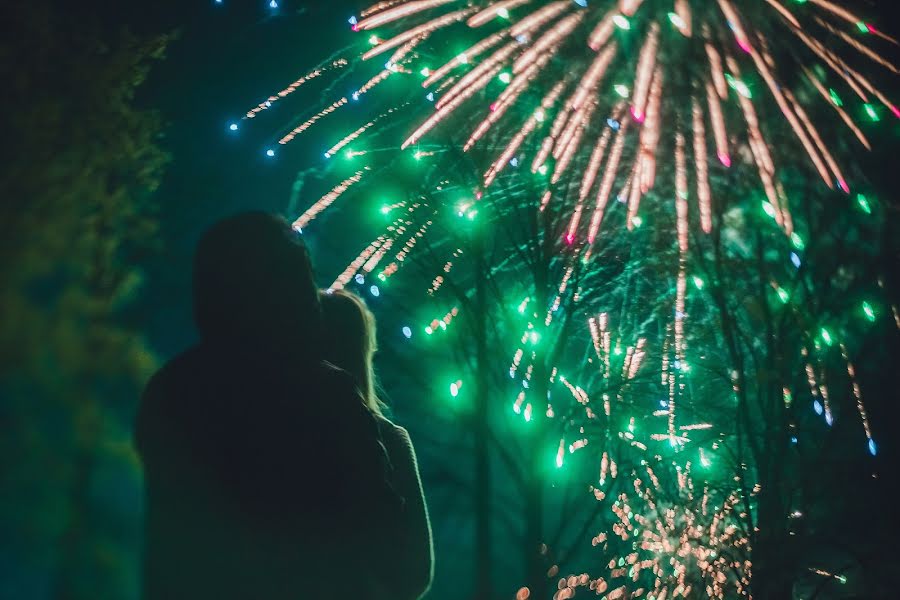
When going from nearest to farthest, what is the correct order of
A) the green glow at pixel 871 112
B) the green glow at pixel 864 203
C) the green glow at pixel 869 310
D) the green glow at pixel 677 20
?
the green glow at pixel 677 20, the green glow at pixel 871 112, the green glow at pixel 864 203, the green glow at pixel 869 310

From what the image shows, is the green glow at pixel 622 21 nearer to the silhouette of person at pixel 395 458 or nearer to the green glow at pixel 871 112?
the green glow at pixel 871 112

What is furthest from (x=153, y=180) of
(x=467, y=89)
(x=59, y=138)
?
(x=467, y=89)

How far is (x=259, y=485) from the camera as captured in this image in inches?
63.1

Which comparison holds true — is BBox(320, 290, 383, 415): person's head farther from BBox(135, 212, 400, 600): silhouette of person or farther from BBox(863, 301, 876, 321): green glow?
BBox(863, 301, 876, 321): green glow

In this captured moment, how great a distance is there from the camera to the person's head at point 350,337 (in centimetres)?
208

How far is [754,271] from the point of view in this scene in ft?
35.2

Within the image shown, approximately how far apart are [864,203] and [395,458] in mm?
9285

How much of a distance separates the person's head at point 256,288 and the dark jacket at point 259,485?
7cm

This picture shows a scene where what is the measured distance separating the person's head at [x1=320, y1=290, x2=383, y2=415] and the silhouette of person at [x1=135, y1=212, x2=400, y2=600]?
0.95ft

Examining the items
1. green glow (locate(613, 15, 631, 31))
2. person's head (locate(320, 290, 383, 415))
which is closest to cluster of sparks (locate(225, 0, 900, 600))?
green glow (locate(613, 15, 631, 31))

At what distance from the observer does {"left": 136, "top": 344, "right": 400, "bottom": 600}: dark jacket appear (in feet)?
5.22

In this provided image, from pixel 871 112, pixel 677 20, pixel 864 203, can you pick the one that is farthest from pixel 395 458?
pixel 864 203

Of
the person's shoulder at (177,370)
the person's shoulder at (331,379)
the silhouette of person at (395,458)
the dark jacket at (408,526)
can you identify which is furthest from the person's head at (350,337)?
the person's shoulder at (177,370)

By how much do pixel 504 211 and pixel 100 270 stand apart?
7.60 meters
